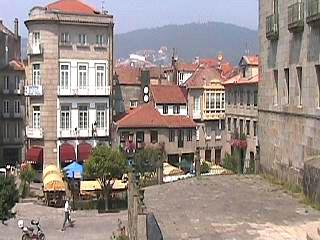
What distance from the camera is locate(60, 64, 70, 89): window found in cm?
4856

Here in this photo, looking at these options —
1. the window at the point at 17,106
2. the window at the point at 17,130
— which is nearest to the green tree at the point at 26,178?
the window at the point at 17,130

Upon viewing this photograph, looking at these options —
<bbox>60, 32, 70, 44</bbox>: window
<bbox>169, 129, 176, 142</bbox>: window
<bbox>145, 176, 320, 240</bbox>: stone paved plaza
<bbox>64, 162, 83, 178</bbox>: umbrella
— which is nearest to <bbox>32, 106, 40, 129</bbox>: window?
<bbox>60, 32, 70, 44</bbox>: window

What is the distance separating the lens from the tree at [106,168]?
32.6m

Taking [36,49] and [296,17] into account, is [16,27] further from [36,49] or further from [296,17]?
[296,17]

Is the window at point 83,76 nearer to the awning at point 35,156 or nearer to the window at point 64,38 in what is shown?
the window at point 64,38

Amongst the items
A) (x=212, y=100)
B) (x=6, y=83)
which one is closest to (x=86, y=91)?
(x=6, y=83)

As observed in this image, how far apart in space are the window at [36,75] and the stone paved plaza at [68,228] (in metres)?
15.9

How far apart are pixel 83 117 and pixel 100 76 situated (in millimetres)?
3572

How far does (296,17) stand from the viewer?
59.5 ft

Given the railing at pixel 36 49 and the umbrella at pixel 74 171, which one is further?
the railing at pixel 36 49

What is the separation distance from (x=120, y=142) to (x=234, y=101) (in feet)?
34.7

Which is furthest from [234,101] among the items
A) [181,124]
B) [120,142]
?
[120,142]

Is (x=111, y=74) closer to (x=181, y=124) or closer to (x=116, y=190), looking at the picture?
(x=181, y=124)

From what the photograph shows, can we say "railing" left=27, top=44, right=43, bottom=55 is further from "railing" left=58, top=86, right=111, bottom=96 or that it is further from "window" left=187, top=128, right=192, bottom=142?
"window" left=187, top=128, right=192, bottom=142
